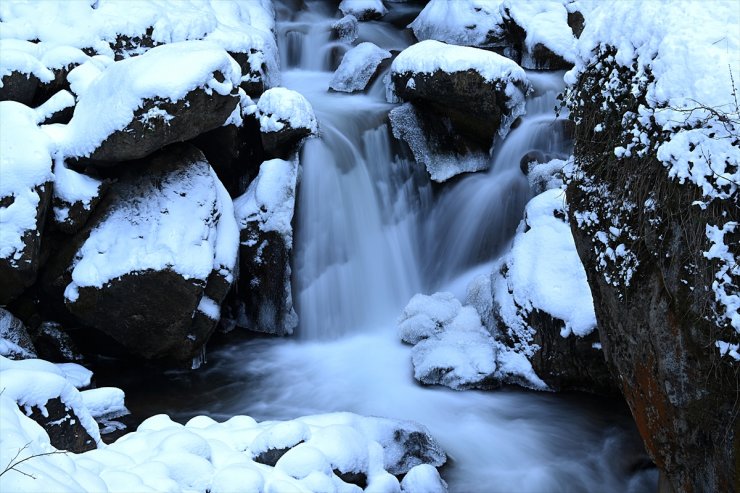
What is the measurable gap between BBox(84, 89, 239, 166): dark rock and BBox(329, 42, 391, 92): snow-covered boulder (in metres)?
4.22

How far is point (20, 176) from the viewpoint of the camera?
249 inches

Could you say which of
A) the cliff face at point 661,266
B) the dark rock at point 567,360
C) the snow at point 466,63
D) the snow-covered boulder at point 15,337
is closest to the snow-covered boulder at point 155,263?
the snow-covered boulder at point 15,337

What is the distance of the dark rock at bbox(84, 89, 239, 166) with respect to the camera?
247 inches

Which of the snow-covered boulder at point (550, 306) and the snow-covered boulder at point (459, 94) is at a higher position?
the snow-covered boulder at point (459, 94)

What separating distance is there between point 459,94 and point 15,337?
18.3 ft

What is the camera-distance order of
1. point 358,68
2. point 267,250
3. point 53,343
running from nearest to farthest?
point 53,343
point 267,250
point 358,68

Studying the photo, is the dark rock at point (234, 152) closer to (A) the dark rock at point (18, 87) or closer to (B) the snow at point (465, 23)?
(A) the dark rock at point (18, 87)

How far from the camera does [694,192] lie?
329cm

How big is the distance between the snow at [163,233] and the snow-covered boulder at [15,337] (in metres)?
0.50

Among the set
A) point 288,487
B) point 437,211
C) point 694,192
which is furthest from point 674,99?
point 437,211

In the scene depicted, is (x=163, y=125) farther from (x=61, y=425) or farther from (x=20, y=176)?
(x=61, y=425)

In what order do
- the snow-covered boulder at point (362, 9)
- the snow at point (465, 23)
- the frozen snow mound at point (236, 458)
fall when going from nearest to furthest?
the frozen snow mound at point (236, 458), the snow at point (465, 23), the snow-covered boulder at point (362, 9)

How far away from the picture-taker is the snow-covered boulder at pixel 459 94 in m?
8.58

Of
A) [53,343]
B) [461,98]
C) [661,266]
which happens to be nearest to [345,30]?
[461,98]
